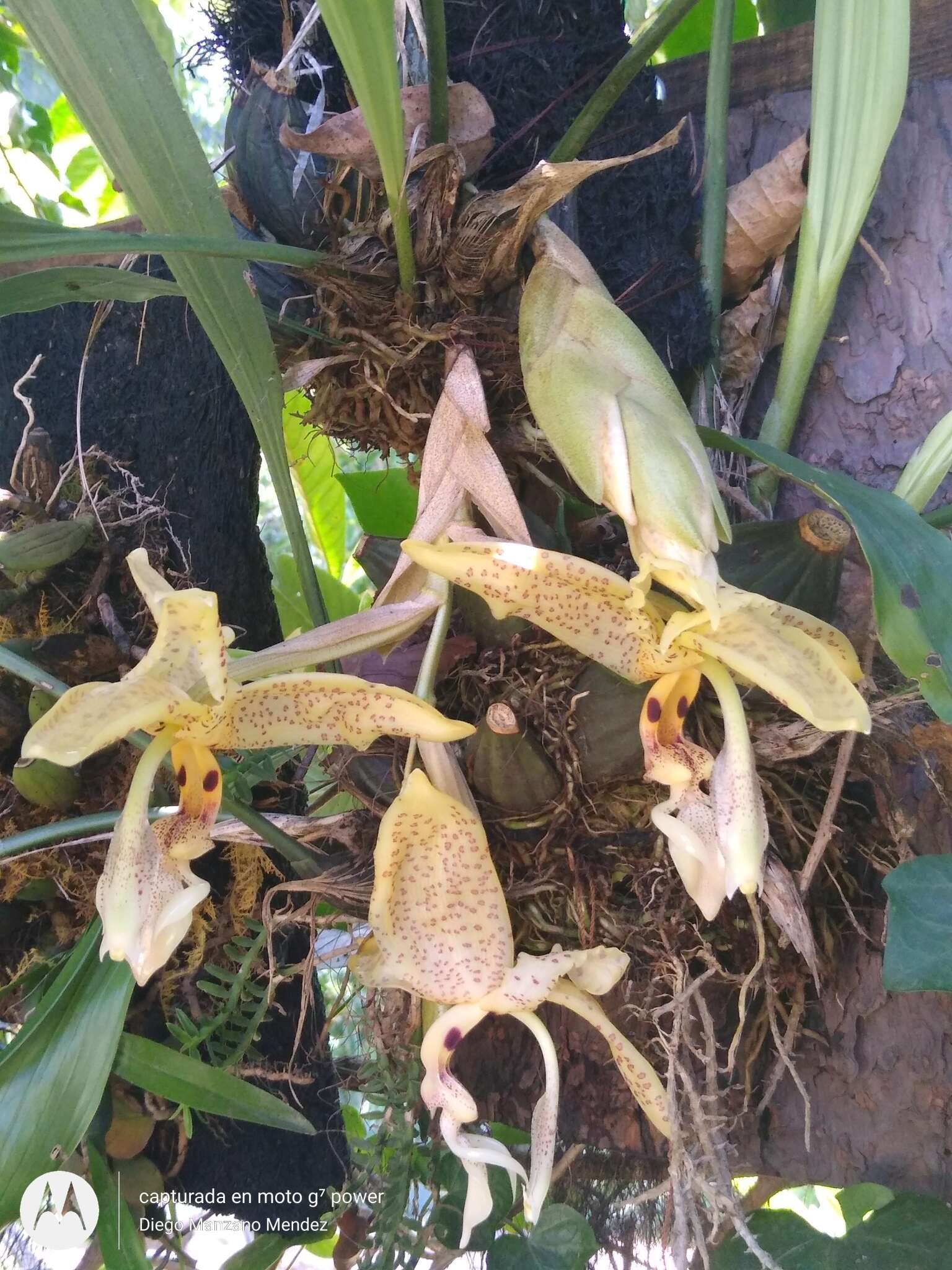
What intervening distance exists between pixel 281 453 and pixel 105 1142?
22.9 inches

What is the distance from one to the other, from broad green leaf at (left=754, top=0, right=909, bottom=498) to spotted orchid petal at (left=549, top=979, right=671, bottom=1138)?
1.66ft

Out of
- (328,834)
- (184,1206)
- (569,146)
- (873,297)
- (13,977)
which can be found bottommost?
(184,1206)

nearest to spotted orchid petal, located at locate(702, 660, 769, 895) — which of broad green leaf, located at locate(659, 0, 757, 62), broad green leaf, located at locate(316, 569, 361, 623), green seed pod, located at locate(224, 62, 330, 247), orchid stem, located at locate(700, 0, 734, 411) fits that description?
orchid stem, located at locate(700, 0, 734, 411)

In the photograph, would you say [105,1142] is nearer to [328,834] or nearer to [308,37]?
[328,834]

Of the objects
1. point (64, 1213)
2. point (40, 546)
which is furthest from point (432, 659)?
point (64, 1213)

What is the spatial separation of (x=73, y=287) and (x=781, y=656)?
47cm

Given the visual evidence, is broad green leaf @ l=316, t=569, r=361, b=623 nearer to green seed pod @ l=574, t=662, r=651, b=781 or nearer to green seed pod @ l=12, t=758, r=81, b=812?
green seed pod @ l=12, t=758, r=81, b=812

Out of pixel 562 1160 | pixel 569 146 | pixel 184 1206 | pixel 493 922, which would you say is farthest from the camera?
pixel 184 1206

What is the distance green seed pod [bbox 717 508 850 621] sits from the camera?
60 centimetres

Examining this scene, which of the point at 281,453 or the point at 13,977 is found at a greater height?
the point at 281,453

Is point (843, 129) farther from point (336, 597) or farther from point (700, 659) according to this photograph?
point (336, 597)

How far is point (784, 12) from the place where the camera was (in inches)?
36.3

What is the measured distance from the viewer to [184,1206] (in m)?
0.88

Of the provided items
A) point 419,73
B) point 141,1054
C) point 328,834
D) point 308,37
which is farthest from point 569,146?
point 141,1054
